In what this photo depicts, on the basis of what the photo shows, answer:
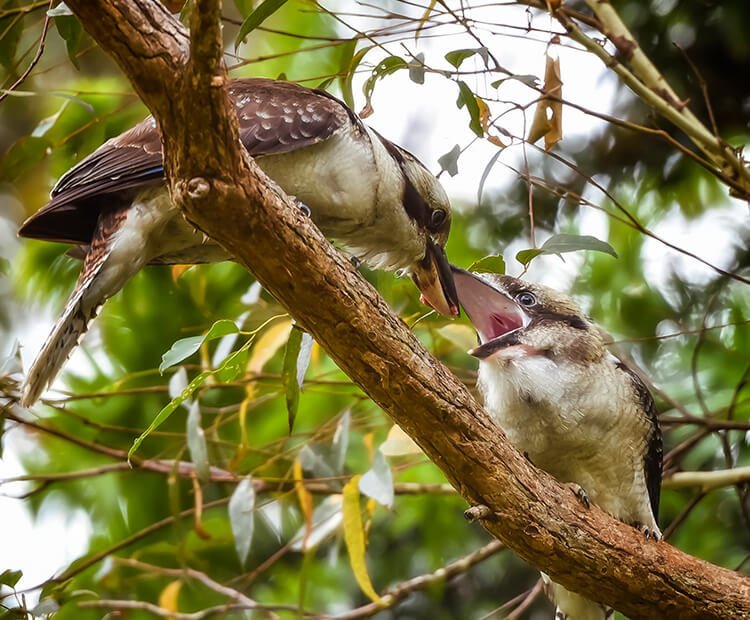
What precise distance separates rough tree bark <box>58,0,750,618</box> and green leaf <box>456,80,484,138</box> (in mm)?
559

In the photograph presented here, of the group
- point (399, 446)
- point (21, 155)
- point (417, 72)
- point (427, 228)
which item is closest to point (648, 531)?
point (399, 446)

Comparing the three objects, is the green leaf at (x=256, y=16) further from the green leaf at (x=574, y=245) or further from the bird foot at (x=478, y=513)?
the bird foot at (x=478, y=513)

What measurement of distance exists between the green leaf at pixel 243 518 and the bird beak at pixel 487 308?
2.19 ft

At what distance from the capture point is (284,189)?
72.2 inches

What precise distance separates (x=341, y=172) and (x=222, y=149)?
0.72 m

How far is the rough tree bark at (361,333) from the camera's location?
1110 mm

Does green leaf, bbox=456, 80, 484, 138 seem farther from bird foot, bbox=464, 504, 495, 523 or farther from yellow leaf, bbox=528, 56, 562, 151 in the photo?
bird foot, bbox=464, 504, 495, 523

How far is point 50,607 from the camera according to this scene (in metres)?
1.74

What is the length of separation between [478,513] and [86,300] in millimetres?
842

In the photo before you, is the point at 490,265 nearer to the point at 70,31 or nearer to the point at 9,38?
the point at 70,31

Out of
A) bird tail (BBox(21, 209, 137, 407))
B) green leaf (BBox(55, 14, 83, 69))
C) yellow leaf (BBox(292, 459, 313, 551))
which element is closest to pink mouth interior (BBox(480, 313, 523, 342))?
yellow leaf (BBox(292, 459, 313, 551))

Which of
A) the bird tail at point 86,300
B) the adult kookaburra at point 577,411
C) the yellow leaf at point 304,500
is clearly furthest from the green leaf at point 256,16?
the yellow leaf at point 304,500

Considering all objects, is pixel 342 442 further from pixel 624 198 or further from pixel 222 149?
pixel 624 198

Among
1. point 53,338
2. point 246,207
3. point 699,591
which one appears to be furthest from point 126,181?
point 699,591
